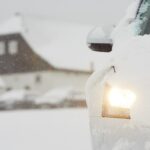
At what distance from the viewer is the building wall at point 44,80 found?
6269cm

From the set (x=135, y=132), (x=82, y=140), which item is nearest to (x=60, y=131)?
(x=82, y=140)

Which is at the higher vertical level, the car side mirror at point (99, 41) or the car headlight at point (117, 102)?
the car side mirror at point (99, 41)

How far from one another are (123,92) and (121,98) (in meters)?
0.06

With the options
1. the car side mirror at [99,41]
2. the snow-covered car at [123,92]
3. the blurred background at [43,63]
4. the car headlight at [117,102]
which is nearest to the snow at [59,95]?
the blurred background at [43,63]

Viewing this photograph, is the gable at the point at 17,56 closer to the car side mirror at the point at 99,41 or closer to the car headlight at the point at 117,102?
the car side mirror at the point at 99,41

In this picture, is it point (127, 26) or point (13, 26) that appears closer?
point (127, 26)

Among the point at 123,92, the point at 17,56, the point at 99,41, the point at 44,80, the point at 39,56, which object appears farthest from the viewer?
the point at 17,56

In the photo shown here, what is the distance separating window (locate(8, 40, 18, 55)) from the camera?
220 ft

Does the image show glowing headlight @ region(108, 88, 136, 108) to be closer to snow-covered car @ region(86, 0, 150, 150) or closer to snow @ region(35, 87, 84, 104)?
snow-covered car @ region(86, 0, 150, 150)

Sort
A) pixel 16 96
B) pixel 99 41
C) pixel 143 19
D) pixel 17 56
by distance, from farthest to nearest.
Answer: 1. pixel 17 56
2. pixel 16 96
3. pixel 143 19
4. pixel 99 41

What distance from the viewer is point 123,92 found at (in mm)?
4094

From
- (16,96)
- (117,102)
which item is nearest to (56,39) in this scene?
(16,96)

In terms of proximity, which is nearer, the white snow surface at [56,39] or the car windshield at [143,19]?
the car windshield at [143,19]

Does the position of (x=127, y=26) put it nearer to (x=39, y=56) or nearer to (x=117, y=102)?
(x=117, y=102)
